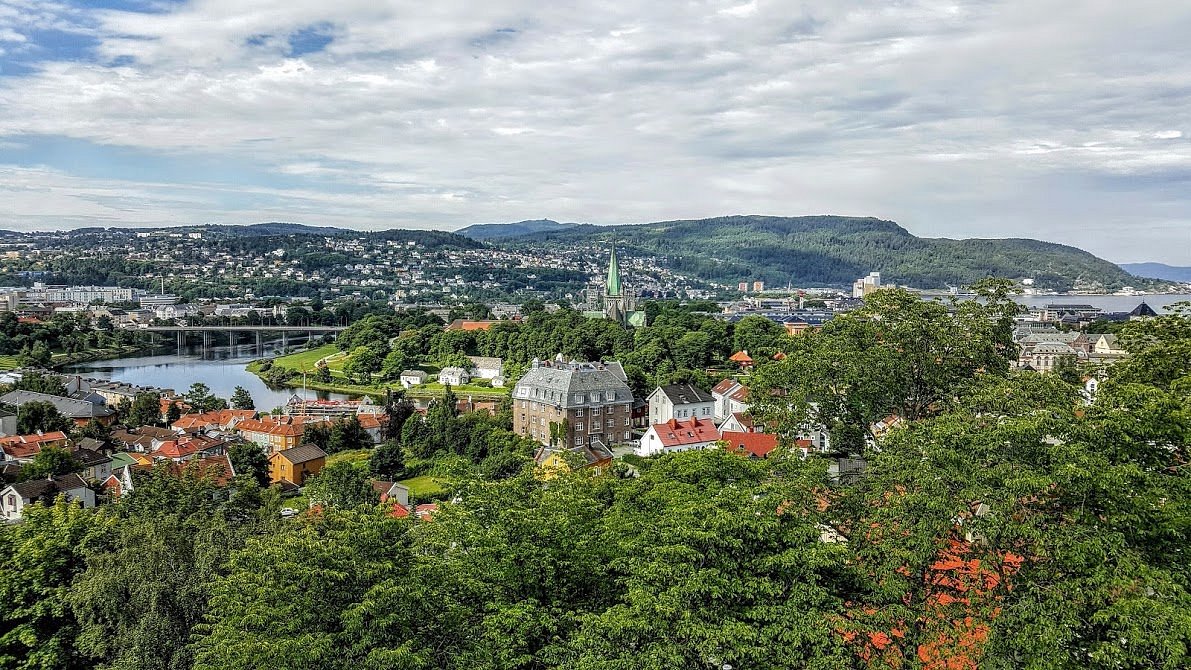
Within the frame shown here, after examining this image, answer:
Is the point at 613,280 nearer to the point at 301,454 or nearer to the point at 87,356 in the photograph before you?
the point at 87,356

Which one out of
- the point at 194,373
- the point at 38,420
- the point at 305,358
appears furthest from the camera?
the point at 305,358

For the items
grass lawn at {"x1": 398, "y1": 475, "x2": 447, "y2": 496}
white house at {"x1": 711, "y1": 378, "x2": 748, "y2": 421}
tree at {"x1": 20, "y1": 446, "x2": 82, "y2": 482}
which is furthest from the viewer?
white house at {"x1": 711, "y1": 378, "x2": 748, "y2": 421}

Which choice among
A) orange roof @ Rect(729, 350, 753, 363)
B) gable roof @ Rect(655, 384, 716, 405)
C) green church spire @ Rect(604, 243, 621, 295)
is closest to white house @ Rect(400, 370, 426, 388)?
orange roof @ Rect(729, 350, 753, 363)

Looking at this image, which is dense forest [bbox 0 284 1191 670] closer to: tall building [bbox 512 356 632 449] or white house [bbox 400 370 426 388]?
tall building [bbox 512 356 632 449]

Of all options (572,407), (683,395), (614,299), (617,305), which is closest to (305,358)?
(614,299)

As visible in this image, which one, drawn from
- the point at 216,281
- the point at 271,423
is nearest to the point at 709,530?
the point at 271,423

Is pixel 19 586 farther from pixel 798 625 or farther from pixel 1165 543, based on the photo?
pixel 1165 543

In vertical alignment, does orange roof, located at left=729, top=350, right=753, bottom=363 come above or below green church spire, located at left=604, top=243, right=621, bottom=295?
below
